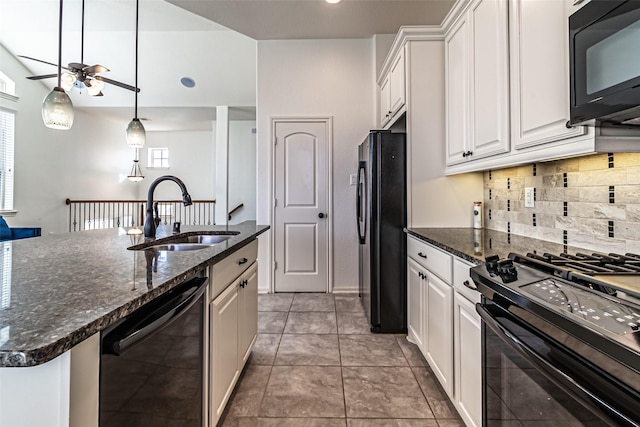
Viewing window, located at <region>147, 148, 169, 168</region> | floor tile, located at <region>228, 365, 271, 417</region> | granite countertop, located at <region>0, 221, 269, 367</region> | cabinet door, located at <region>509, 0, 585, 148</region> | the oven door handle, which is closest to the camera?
granite countertop, located at <region>0, 221, 269, 367</region>

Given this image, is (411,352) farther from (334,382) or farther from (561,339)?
(561,339)

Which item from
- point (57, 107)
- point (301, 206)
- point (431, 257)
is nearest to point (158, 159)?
point (301, 206)

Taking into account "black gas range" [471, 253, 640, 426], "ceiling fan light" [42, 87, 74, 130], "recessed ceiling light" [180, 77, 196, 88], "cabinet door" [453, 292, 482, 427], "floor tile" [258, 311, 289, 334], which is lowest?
"floor tile" [258, 311, 289, 334]

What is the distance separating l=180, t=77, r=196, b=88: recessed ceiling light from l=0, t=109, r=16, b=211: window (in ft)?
9.24

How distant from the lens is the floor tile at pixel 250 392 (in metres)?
1.66

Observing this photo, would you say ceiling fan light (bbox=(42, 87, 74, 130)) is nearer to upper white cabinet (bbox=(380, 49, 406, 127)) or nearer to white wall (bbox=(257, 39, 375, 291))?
white wall (bbox=(257, 39, 375, 291))

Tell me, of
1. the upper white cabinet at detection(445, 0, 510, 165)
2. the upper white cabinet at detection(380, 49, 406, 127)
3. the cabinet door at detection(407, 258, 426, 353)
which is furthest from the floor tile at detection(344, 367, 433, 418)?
the upper white cabinet at detection(380, 49, 406, 127)

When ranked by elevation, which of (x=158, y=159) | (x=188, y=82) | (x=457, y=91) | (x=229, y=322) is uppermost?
→ (x=188, y=82)

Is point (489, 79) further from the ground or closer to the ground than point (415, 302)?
further from the ground

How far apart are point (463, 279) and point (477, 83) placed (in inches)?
47.5

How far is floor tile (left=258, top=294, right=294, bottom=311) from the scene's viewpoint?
3.25 meters

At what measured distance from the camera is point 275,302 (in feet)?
11.3

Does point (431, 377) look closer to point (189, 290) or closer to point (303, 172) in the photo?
point (189, 290)

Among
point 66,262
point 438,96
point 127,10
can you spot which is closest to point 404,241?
point 438,96
